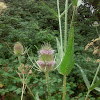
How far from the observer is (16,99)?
120 centimetres

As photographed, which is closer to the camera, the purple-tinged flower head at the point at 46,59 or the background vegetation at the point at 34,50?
the purple-tinged flower head at the point at 46,59

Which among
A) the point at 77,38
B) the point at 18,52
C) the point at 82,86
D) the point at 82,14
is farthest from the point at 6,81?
the point at 82,14

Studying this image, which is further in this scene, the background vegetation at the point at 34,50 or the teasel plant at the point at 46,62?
the background vegetation at the point at 34,50

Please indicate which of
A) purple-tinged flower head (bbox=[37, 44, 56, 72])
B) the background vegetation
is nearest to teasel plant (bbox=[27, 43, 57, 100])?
purple-tinged flower head (bbox=[37, 44, 56, 72])

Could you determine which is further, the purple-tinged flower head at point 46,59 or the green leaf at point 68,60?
the purple-tinged flower head at point 46,59

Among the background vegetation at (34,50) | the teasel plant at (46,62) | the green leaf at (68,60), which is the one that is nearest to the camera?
the green leaf at (68,60)

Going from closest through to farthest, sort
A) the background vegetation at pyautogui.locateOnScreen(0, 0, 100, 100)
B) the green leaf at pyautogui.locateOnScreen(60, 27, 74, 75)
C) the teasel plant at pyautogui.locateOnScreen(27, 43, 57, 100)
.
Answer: the green leaf at pyautogui.locateOnScreen(60, 27, 74, 75) → the teasel plant at pyautogui.locateOnScreen(27, 43, 57, 100) → the background vegetation at pyautogui.locateOnScreen(0, 0, 100, 100)

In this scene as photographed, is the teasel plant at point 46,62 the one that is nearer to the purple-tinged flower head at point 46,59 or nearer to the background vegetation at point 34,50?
the purple-tinged flower head at point 46,59

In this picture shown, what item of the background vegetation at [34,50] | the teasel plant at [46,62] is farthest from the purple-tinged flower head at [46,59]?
the background vegetation at [34,50]

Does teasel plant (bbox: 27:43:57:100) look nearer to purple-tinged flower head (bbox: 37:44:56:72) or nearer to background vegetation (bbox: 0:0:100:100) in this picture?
purple-tinged flower head (bbox: 37:44:56:72)

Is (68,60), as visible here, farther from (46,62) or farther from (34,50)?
(34,50)

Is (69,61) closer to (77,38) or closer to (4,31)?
(4,31)

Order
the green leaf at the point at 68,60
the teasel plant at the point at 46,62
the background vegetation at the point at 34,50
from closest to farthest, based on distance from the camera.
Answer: the green leaf at the point at 68,60
the teasel plant at the point at 46,62
the background vegetation at the point at 34,50

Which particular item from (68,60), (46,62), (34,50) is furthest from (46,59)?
(34,50)
